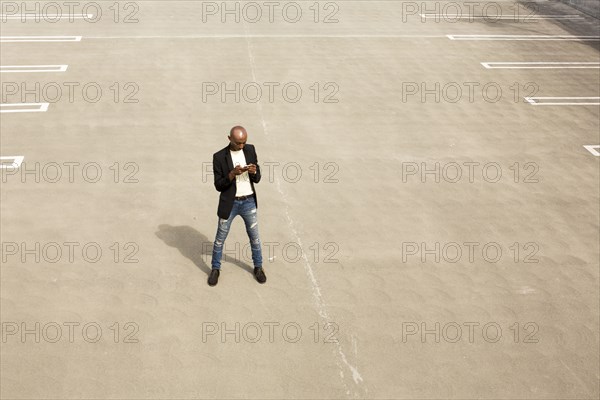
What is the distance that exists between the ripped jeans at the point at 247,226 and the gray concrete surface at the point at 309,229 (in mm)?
401

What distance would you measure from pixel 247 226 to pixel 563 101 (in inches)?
379

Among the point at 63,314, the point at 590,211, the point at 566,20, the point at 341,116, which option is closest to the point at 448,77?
the point at 341,116

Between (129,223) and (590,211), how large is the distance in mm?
7192

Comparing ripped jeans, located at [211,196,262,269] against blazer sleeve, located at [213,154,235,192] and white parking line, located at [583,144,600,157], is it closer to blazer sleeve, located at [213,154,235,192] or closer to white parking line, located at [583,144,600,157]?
blazer sleeve, located at [213,154,235,192]

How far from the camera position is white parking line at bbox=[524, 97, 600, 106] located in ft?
49.4

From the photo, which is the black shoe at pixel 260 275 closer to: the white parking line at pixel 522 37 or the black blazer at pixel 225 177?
the black blazer at pixel 225 177

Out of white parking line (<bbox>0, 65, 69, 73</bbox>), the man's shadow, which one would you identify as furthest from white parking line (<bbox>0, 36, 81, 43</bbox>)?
the man's shadow

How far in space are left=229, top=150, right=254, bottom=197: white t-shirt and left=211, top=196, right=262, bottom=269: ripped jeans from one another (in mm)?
100

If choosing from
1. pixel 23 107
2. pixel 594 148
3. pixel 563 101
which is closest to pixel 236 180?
pixel 23 107

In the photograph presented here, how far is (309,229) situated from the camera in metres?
10.2

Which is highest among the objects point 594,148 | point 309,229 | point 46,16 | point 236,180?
point 46,16

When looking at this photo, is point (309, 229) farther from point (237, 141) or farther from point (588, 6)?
point (588, 6)

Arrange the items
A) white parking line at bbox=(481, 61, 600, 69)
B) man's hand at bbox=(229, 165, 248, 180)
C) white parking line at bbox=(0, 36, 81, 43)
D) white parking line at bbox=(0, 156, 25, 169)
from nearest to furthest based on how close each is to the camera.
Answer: man's hand at bbox=(229, 165, 248, 180), white parking line at bbox=(0, 156, 25, 169), white parking line at bbox=(481, 61, 600, 69), white parking line at bbox=(0, 36, 81, 43)

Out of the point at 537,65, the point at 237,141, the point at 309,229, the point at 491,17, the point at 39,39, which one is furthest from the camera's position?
the point at 491,17
